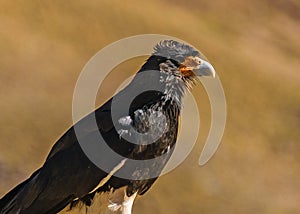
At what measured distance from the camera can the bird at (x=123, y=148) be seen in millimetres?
8992

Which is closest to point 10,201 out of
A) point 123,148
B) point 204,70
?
point 123,148

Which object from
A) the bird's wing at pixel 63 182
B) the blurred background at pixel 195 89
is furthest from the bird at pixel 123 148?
the blurred background at pixel 195 89

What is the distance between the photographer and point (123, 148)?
899 centimetres

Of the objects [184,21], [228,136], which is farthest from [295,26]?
[228,136]

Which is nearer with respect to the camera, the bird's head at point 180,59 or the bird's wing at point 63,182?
the bird's wing at point 63,182

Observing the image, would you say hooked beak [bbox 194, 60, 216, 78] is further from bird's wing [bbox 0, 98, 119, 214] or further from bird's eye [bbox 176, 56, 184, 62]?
bird's wing [bbox 0, 98, 119, 214]

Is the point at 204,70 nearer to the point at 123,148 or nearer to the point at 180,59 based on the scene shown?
the point at 180,59

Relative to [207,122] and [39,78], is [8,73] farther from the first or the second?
[207,122]

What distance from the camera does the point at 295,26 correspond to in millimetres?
37250

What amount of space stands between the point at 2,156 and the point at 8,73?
4.75m

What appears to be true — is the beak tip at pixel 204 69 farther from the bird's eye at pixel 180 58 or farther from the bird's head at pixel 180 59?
the bird's eye at pixel 180 58

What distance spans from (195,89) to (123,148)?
5851 mm

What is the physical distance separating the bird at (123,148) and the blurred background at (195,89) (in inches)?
306

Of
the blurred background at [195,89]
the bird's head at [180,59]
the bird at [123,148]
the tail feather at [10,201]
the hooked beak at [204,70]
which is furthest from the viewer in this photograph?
the blurred background at [195,89]
